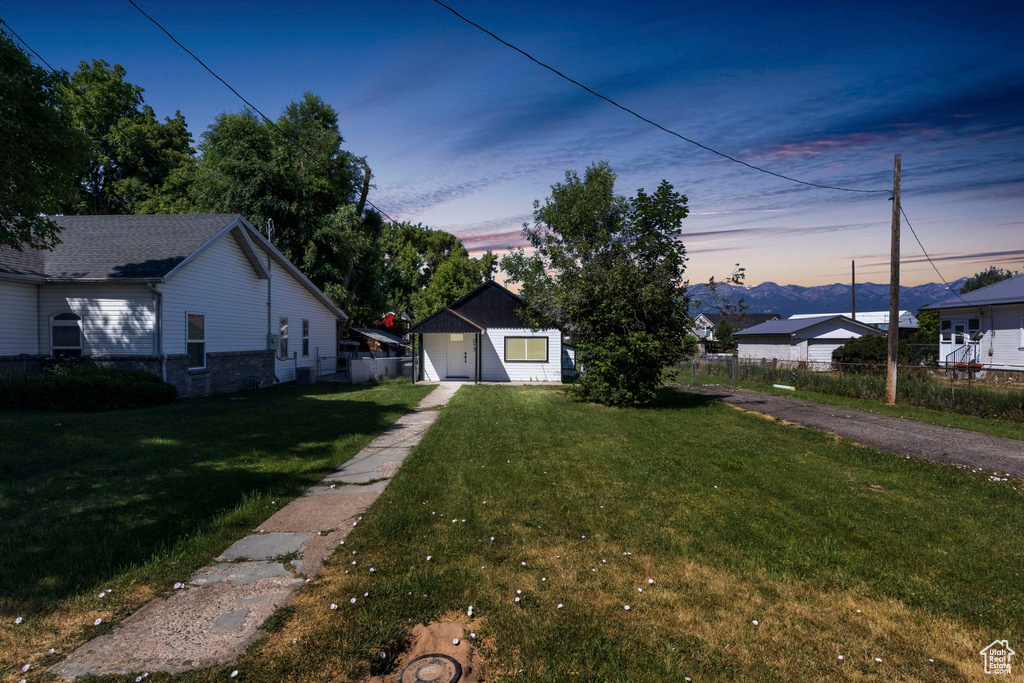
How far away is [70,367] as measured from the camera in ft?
44.5

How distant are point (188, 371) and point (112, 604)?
45.2 feet

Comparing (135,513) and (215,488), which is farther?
(215,488)

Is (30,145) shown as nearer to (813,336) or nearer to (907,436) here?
(907,436)

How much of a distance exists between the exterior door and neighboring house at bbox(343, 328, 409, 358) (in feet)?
38.5

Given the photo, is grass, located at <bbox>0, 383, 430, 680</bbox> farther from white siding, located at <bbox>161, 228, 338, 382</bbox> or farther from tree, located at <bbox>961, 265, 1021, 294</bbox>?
tree, located at <bbox>961, 265, 1021, 294</bbox>

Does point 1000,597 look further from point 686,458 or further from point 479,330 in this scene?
point 479,330

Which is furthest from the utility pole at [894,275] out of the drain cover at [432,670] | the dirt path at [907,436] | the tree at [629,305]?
the drain cover at [432,670]

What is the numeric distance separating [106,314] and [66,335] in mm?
1496

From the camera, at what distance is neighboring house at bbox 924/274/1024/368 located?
24719mm

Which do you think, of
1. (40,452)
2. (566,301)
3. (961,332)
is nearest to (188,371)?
(40,452)

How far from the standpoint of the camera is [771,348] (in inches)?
1816

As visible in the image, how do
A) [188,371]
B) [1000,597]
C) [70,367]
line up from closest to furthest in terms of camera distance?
[1000,597] < [70,367] < [188,371]

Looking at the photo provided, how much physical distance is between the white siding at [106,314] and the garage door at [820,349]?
4352cm

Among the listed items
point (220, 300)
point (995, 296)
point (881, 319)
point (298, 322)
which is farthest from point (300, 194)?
point (881, 319)
